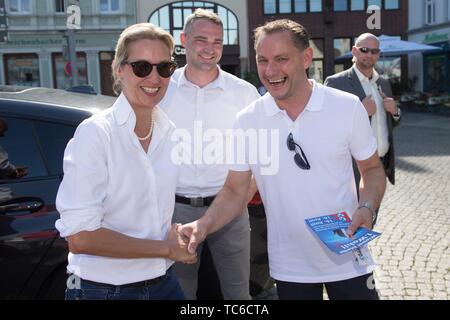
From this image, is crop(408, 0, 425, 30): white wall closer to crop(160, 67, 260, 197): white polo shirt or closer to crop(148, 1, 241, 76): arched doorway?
crop(148, 1, 241, 76): arched doorway

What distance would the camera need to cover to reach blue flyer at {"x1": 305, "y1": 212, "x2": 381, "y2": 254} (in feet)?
6.64

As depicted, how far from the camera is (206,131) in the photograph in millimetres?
3051

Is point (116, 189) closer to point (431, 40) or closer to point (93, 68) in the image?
point (431, 40)

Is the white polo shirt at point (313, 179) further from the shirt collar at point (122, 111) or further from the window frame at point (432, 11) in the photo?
the window frame at point (432, 11)

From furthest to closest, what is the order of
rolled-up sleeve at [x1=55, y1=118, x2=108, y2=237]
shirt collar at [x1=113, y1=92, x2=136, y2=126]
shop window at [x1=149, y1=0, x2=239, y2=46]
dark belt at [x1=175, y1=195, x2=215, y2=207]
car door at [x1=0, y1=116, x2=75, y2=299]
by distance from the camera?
1. shop window at [x1=149, y1=0, x2=239, y2=46]
2. dark belt at [x1=175, y1=195, x2=215, y2=207]
3. car door at [x1=0, y1=116, x2=75, y2=299]
4. shirt collar at [x1=113, y1=92, x2=136, y2=126]
5. rolled-up sleeve at [x1=55, y1=118, x2=108, y2=237]

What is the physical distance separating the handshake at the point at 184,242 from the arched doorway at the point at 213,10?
87.8ft

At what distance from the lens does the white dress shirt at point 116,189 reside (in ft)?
5.84

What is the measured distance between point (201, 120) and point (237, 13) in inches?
1102

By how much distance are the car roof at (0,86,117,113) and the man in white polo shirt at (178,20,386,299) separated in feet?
4.03

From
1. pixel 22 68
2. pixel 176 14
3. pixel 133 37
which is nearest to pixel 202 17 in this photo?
pixel 133 37

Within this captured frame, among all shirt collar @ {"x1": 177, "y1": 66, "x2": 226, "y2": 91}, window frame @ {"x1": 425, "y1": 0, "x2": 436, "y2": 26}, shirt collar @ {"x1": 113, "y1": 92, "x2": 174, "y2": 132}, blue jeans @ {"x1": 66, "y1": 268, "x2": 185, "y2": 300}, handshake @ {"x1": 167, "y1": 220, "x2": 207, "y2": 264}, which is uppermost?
window frame @ {"x1": 425, "y1": 0, "x2": 436, "y2": 26}

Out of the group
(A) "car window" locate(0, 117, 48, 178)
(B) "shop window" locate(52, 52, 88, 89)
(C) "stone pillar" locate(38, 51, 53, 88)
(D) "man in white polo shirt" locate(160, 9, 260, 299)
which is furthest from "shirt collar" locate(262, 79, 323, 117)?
(C) "stone pillar" locate(38, 51, 53, 88)

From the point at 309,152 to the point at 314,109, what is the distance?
0.19 meters

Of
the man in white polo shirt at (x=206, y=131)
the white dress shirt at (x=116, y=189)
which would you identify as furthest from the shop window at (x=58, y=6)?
the white dress shirt at (x=116, y=189)
